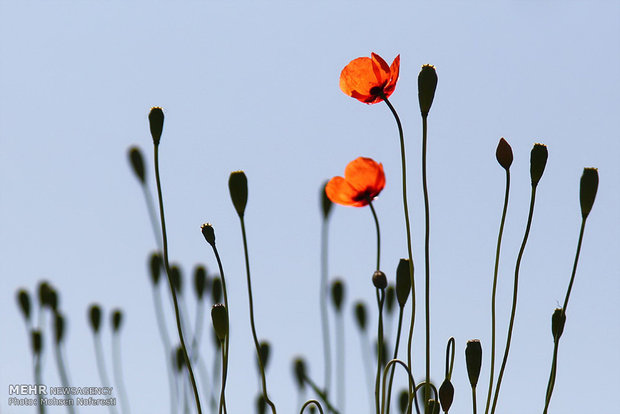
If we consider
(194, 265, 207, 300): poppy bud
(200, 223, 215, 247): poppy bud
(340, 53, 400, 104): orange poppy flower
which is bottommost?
(194, 265, 207, 300): poppy bud

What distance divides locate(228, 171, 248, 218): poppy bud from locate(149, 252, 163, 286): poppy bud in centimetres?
69

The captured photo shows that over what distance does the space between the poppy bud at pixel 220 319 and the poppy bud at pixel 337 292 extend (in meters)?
0.78

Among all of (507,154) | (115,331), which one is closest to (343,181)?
(507,154)

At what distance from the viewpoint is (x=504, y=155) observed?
1419mm

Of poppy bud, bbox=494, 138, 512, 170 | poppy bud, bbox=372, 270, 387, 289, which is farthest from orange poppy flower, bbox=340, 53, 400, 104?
poppy bud, bbox=372, 270, 387, 289

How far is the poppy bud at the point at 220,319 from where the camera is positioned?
138 cm

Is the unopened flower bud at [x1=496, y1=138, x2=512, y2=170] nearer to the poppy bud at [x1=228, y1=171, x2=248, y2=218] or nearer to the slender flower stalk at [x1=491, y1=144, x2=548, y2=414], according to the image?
the slender flower stalk at [x1=491, y1=144, x2=548, y2=414]

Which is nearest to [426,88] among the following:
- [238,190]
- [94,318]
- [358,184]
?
[358,184]

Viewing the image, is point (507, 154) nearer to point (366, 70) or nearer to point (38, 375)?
point (366, 70)

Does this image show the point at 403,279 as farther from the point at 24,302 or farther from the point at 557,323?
the point at 24,302

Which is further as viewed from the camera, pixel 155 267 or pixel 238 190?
pixel 155 267

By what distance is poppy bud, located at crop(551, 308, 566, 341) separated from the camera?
1.37 metres

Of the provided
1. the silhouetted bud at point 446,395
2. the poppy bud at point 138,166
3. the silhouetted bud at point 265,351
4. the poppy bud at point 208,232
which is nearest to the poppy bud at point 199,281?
the silhouetted bud at point 265,351

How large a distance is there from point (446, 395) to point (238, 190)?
1.80ft
